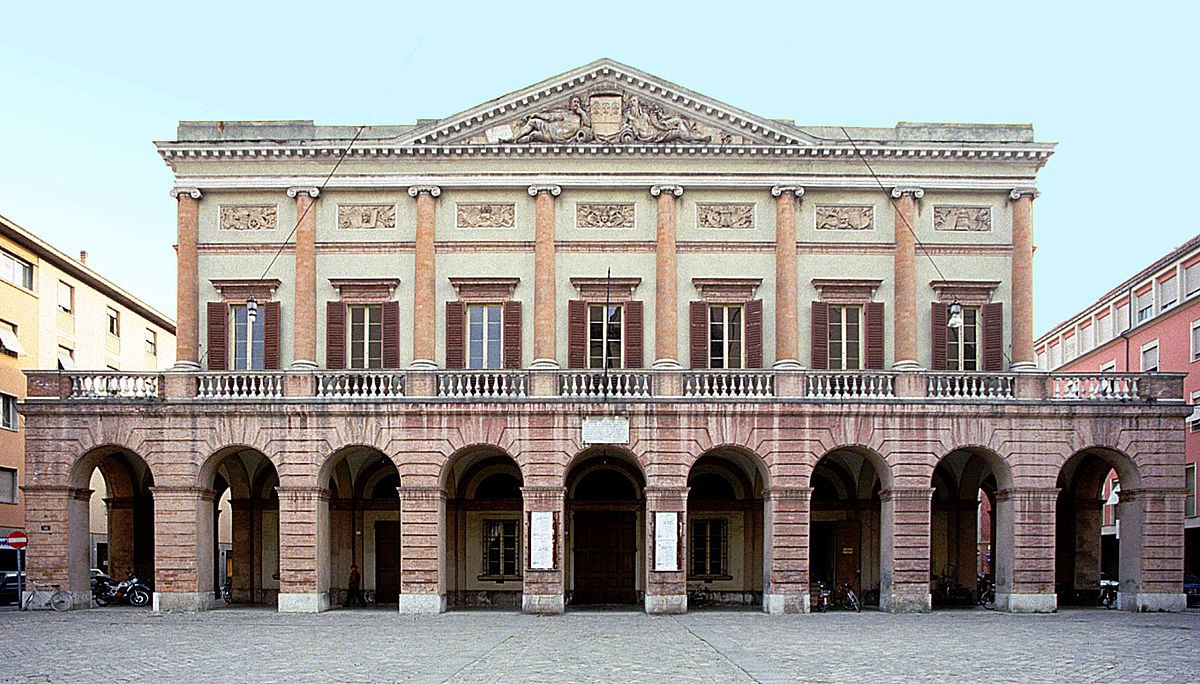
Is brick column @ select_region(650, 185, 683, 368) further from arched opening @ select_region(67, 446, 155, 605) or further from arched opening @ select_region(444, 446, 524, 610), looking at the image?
arched opening @ select_region(67, 446, 155, 605)

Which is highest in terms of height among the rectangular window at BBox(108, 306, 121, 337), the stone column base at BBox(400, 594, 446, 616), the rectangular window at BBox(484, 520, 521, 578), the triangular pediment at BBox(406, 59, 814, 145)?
the triangular pediment at BBox(406, 59, 814, 145)

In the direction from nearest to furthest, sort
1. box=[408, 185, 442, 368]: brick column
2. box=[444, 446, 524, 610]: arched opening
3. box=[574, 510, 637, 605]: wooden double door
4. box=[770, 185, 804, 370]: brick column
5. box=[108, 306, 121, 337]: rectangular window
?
1. box=[770, 185, 804, 370]: brick column
2. box=[408, 185, 442, 368]: brick column
3. box=[444, 446, 524, 610]: arched opening
4. box=[574, 510, 637, 605]: wooden double door
5. box=[108, 306, 121, 337]: rectangular window

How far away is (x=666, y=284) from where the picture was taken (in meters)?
37.4

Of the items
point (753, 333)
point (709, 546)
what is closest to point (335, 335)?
point (753, 333)

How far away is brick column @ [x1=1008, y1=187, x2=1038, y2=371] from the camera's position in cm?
3734

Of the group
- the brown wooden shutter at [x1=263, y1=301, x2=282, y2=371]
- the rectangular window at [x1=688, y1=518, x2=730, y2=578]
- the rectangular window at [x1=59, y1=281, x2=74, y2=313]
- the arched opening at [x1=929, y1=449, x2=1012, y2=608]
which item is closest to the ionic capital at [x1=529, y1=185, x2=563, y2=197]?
the brown wooden shutter at [x1=263, y1=301, x2=282, y2=371]

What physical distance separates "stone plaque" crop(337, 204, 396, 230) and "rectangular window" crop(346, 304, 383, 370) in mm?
2456

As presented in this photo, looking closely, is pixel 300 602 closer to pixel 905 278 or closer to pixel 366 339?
pixel 366 339

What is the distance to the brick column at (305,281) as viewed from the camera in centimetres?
3744

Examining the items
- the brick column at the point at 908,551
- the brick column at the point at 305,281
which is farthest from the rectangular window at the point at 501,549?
the brick column at the point at 908,551

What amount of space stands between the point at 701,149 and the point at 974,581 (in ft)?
53.1

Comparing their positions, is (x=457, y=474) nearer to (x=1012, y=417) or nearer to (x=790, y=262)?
(x=790, y=262)

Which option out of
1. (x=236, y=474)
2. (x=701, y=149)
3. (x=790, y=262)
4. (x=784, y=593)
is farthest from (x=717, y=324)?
(x=236, y=474)

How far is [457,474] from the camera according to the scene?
39625 mm
